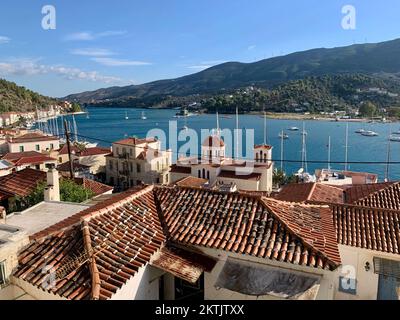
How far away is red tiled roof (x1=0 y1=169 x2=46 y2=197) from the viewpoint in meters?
18.0

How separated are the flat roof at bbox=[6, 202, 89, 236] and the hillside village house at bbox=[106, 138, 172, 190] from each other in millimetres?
28234

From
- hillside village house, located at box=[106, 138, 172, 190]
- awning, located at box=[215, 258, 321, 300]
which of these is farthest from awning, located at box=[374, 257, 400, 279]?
hillside village house, located at box=[106, 138, 172, 190]

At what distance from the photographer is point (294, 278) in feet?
18.6

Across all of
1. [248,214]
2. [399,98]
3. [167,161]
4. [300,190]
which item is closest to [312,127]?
[399,98]

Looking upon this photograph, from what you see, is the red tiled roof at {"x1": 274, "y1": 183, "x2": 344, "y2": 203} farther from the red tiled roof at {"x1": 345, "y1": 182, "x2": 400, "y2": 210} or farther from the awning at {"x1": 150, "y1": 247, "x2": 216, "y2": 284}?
the awning at {"x1": 150, "y1": 247, "x2": 216, "y2": 284}

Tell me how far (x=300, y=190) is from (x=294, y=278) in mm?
10976

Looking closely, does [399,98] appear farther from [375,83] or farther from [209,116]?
[209,116]

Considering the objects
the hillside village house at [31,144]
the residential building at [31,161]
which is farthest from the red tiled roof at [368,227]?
the hillside village house at [31,144]

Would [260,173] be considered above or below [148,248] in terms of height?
below

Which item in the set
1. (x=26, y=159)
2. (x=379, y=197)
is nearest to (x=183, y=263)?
(x=379, y=197)

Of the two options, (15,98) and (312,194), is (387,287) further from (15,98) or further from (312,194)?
(15,98)

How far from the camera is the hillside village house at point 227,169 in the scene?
109 feet

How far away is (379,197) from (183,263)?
10.0m

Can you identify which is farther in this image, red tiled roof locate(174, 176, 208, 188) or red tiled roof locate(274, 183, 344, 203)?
red tiled roof locate(174, 176, 208, 188)
